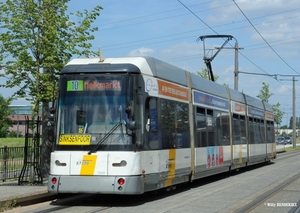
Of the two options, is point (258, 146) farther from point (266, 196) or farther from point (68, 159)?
point (68, 159)

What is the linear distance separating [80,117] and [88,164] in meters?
1.03

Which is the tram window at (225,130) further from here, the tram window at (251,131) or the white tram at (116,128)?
the white tram at (116,128)

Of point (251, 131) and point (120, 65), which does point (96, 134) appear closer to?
point (120, 65)

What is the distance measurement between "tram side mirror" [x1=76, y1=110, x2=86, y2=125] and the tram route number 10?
0.52 meters

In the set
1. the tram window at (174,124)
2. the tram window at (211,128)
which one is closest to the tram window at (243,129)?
the tram window at (211,128)

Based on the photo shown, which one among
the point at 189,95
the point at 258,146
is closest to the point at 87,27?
the point at 189,95

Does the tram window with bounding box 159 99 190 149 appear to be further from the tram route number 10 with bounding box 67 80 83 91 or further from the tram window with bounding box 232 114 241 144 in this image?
the tram window with bounding box 232 114 241 144

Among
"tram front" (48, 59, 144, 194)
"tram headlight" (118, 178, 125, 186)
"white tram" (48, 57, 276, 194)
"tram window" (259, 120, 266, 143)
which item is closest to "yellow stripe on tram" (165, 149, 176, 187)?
"white tram" (48, 57, 276, 194)

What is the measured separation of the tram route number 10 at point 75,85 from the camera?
11570mm

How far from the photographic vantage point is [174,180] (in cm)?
1331

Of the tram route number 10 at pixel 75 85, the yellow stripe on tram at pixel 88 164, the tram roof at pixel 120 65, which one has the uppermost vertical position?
the tram roof at pixel 120 65

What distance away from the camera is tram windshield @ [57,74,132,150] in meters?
11.2

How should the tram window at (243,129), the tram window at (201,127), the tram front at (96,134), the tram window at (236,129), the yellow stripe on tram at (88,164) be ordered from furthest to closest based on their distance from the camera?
the tram window at (243,129) → the tram window at (236,129) → the tram window at (201,127) → the yellow stripe on tram at (88,164) → the tram front at (96,134)

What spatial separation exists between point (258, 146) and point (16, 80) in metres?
13.2
